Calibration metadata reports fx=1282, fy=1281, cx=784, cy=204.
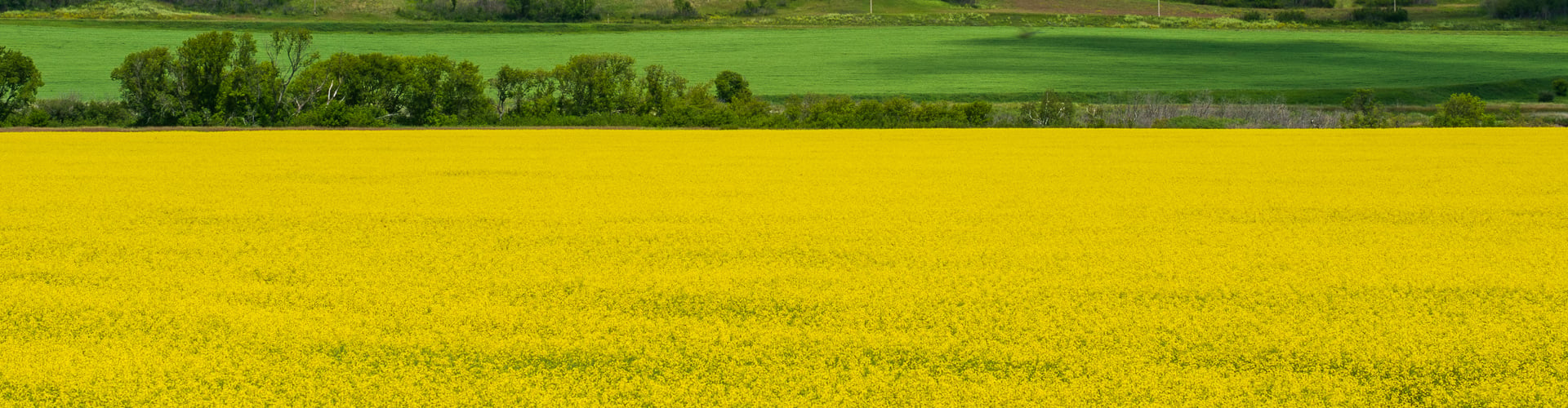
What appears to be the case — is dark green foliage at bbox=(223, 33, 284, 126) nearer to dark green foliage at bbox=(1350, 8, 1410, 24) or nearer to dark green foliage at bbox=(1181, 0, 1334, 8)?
dark green foliage at bbox=(1350, 8, 1410, 24)

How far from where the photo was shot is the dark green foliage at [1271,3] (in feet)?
393

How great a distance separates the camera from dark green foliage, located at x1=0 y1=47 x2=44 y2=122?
40.0 meters

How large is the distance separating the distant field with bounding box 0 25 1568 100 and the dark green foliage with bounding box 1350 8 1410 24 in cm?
1335

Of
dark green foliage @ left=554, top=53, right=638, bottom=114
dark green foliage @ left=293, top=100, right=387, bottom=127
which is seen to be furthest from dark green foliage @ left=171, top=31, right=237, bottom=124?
dark green foliage @ left=554, top=53, right=638, bottom=114

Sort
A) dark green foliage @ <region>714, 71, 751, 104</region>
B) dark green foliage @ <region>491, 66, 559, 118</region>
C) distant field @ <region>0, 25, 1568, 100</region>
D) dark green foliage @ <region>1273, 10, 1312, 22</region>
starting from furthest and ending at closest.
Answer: dark green foliage @ <region>1273, 10, 1312, 22</region>
distant field @ <region>0, 25, 1568, 100</region>
dark green foliage @ <region>714, 71, 751, 104</region>
dark green foliage @ <region>491, 66, 559, 118</region>

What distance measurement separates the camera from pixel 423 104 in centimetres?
4259

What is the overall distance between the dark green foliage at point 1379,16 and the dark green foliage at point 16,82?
95.1 meters

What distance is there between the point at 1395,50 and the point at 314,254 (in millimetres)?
80243

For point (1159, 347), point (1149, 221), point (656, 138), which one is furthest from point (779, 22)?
point (1159, 347)

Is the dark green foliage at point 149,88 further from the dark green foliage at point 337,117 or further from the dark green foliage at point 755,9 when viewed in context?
the dark green foliage at point 755,9

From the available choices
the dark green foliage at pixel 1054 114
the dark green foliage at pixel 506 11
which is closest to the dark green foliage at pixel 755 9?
the dark green foliage at pixel 506 11

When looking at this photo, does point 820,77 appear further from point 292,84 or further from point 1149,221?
point 1149,221

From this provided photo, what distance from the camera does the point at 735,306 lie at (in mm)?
9750

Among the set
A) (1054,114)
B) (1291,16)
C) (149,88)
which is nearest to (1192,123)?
(1054,114)
